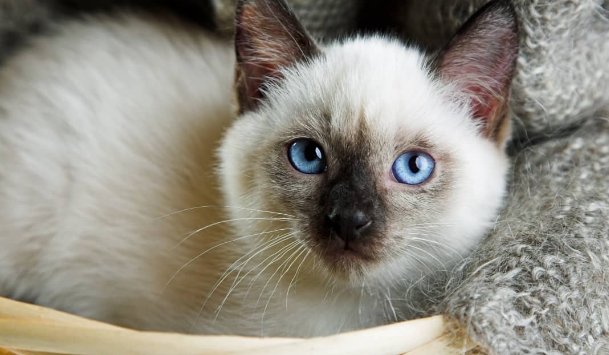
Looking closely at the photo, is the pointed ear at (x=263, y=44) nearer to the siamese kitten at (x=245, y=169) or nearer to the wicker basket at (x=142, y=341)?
the siamese kitten at (x=245, y=169)

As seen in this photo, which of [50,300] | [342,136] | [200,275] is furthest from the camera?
[50,300]

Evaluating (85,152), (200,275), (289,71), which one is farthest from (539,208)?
(85,152)

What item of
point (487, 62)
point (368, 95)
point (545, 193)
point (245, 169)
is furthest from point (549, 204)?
point (245, 169)

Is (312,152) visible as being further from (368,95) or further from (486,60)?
(486,60)

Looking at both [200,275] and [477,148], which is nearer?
[477,148]

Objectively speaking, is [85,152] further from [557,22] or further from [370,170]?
[557,22]

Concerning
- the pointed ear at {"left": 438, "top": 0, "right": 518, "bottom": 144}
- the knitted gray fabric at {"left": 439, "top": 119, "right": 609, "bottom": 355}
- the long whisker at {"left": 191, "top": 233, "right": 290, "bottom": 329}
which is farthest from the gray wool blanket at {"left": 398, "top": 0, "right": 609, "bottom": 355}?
the long whisker at {"left": 191, "top": 233, "right": 290, "bottom": 329}

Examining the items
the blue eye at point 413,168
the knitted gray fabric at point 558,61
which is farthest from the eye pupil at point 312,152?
the knitted gray fabric at point 558,61
